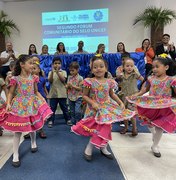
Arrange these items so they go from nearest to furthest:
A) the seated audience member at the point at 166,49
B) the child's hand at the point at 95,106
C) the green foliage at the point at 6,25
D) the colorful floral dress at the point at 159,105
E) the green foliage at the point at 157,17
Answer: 1. the child's hand at the point at 95,106
2. the colorful floral dress at the point at 159,105
3. the seated audience member at the point at 166,49
4. the green foliage at the point at 157,17
5. the green foliage at the point at 6,25

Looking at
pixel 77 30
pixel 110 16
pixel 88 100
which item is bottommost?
pixel 88 100

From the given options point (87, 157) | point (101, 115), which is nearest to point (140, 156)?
point (87, 157)

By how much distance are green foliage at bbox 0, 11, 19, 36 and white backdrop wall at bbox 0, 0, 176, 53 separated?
195mm

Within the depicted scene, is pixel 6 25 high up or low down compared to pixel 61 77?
up

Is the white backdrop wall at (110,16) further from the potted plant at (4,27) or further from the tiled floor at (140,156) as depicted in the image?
the tiled floor at (140,156)

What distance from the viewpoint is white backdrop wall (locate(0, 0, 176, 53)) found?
266 inches

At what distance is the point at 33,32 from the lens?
24.4 feet

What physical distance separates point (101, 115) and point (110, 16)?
5813 millimetres

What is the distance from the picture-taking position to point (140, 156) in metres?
2.04

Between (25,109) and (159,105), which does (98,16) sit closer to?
(159,105)

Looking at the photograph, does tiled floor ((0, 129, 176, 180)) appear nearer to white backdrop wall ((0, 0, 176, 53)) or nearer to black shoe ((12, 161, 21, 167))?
black shoe ((12, 161, 21, 167))

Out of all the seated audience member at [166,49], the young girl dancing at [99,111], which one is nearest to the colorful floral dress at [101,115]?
the young girl dancing at [99,111]

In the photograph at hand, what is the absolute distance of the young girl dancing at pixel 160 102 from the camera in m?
1.94

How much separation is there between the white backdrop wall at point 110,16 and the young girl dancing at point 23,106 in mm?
5457
